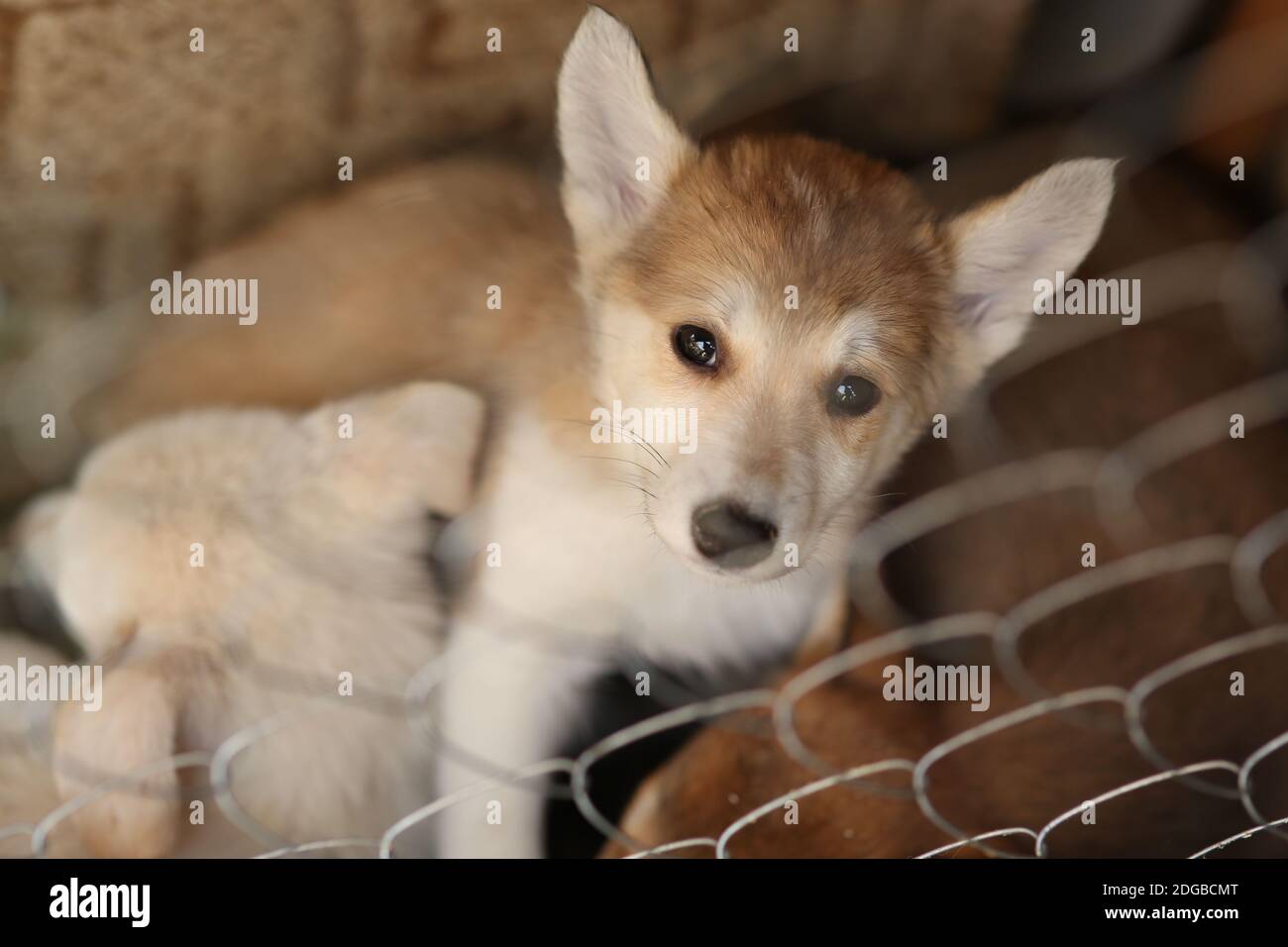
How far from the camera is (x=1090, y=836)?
166 centimetres

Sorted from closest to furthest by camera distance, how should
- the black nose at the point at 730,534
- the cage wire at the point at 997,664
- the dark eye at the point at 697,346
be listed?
the black nose at the point at 730,534, the dark eye at the point at 697,346, the cage wire at the point at 997,664

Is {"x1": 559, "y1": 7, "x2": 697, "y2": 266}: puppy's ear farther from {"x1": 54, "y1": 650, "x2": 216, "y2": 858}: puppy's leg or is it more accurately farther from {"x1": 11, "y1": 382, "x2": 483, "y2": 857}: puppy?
{"x1": 54, "y1": 650, "x2": 216, "y2": 858}: puppy's leg

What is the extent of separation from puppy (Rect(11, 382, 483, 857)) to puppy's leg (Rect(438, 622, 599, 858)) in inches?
2.8

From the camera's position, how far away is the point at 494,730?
71.4 inches

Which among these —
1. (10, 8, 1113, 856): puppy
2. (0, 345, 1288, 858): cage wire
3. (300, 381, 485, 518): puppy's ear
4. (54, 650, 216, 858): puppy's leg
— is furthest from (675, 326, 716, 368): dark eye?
(54, 650, 216, 858): puppy's leg

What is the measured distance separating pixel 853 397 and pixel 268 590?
849 mm

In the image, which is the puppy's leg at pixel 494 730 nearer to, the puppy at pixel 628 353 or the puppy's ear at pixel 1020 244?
the puppy at pixel 628 353

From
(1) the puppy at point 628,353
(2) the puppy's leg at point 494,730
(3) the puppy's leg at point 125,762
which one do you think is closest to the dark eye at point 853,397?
(1) the puppy at point 628,353

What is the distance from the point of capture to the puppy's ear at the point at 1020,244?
4.42 feet

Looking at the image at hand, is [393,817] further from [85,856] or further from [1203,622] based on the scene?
[1203,622]

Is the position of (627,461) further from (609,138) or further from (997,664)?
(997,664)

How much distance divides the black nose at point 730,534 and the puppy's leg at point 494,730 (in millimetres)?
552
